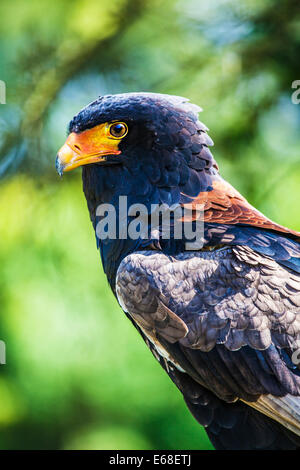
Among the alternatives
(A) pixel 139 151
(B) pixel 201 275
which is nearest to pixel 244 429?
(B) pixel 201 275

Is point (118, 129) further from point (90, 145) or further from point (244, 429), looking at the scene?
point (244, 429)

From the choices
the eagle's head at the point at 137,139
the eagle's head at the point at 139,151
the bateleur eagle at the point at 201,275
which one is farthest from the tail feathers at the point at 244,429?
the eagle's head at the point at 137,139

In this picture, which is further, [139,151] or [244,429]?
[139,151]

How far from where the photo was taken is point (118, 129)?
2332mm

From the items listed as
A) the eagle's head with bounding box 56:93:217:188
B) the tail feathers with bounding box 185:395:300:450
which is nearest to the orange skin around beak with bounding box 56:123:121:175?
the eagle's head with bounding box 56:93:217:188

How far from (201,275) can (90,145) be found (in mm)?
676

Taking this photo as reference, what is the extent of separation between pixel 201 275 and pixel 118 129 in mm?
661

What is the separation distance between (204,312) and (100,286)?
1.61 m

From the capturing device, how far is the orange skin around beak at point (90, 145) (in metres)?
2.32

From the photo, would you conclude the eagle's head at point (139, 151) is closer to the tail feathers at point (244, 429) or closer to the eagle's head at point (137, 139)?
the eagle's head at point (137, 139)

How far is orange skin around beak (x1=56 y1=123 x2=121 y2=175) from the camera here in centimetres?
232

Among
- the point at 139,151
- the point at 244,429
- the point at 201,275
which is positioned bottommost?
the point at 244,429

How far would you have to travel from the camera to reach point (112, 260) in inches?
92.0

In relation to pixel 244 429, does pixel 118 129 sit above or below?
above
